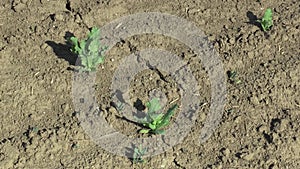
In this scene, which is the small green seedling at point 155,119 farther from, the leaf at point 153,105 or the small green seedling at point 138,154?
the small green seedling at point 138,154

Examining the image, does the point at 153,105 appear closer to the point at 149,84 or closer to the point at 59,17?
the point at 149,84

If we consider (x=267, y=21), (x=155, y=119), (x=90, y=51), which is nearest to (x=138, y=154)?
(x=155, y=119)

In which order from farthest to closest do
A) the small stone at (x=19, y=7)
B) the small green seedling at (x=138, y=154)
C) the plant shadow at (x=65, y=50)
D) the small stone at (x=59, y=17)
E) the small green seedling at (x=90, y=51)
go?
the small stone at (x=19, y=7) < the small stone at (x=59, y=17) < the plant shadow at (x=65, y=50) < the small green seedling at (x=90, y=51) < the small green seedling at (x=138, y=154)

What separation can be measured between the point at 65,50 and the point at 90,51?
377 mm

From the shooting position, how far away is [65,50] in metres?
5.41

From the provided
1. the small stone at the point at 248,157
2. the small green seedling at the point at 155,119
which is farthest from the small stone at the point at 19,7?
the small stone at the point at 248,157

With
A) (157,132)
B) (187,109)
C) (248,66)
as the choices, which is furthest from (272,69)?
(157,132)

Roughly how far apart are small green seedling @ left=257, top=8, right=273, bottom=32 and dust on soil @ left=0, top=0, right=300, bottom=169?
0.24 ft

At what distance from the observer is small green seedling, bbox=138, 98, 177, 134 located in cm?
473

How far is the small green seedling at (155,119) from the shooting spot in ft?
15.5

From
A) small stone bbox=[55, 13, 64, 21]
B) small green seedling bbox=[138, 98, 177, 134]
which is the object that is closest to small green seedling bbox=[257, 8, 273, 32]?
small green seedling bbox=[138, 98, 177, 134]

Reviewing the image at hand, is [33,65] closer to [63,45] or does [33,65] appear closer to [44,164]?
[63,45]

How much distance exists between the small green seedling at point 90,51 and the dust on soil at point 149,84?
114 millimetres

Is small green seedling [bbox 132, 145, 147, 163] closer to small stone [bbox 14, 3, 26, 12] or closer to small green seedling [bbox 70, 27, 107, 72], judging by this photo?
small green seedling [bbox 70, 27, 107, 72]
